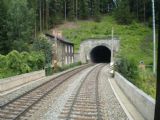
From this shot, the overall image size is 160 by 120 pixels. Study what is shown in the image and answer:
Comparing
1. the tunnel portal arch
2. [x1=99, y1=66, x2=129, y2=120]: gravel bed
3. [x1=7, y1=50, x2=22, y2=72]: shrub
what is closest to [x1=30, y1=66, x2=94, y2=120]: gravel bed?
[x1=99, y1=66, x2=129, y2=120]: gravel bed

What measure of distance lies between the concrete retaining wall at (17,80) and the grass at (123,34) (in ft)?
90.1

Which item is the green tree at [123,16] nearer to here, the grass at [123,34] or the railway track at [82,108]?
the grass at [123,34]

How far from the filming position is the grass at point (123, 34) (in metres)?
61.1

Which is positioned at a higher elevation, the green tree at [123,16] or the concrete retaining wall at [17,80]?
the green tree at [123,16]

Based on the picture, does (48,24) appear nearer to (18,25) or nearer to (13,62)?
(18,25)

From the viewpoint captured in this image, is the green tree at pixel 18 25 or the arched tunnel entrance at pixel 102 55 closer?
the green tree at pixel 18 25

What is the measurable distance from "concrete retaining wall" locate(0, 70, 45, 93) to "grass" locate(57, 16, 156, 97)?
27.5 meters

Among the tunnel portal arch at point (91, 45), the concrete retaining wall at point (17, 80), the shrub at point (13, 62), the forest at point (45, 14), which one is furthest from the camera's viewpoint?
the tunnel portal arch at point (91, 45)

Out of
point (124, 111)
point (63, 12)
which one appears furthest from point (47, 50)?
point (63, 12)

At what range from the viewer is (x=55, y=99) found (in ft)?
54.3

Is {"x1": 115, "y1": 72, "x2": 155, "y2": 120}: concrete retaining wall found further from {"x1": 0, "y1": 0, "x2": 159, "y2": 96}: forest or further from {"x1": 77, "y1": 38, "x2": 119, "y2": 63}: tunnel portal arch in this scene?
{"x1": 77, "y1": 38, "x2": 119, "y2": 63}: tunnel portal arch

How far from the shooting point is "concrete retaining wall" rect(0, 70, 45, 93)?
65.0ft

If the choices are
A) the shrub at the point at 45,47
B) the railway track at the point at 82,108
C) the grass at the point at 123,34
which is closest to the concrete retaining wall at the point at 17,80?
the railway track at the point at 82,108

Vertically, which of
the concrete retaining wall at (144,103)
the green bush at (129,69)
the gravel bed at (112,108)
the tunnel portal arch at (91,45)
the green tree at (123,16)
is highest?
the green tree at (123,16)
